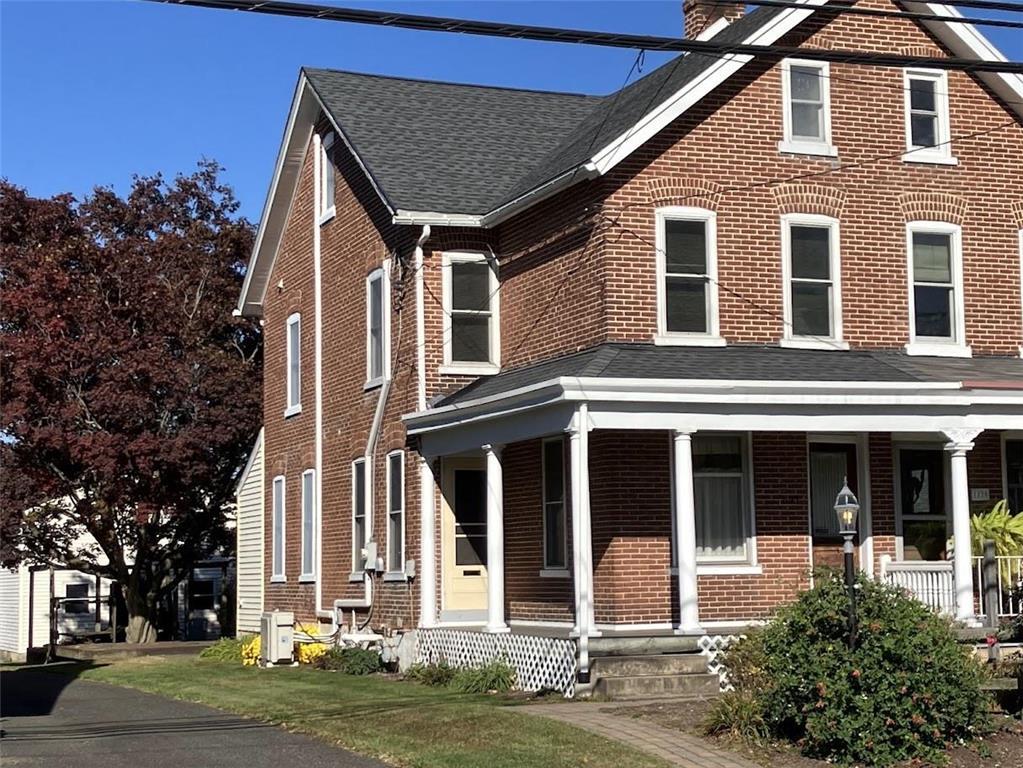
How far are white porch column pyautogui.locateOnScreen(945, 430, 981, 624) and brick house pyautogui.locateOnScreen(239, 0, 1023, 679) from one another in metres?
0.05

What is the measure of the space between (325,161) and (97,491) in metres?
11.1

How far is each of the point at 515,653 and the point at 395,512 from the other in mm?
5644

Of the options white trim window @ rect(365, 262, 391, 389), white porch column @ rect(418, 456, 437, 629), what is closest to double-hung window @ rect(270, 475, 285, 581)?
white trim window @ rect(365, 262, 391, 389)

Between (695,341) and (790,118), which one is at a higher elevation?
(790,118)

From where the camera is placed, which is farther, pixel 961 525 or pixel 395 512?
pixel 395 512

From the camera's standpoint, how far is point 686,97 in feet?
70.1

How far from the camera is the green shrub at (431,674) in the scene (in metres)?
20.7

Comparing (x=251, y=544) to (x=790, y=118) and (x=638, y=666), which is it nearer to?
(x=790, y=118)

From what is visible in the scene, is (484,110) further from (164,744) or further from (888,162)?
(164,744)

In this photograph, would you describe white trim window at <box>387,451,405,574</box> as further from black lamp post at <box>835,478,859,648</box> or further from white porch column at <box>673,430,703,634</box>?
black lamp post at <box>835,478,859,648</box>

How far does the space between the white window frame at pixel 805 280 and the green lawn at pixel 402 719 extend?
7.00 m

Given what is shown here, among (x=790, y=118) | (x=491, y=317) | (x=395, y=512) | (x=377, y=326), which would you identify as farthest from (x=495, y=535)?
(x=790, y=118)

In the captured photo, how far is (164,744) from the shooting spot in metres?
15.5

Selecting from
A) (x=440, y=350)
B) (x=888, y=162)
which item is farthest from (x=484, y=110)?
(x=888, y=162)
